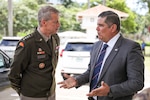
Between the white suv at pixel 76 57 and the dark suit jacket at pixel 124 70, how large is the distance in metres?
6.76

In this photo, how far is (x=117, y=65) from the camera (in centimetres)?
255

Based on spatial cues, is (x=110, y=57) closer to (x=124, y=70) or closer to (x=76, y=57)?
(x=124, y=70)

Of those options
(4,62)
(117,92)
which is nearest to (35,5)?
(4,62)

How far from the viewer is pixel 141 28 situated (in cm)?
6762

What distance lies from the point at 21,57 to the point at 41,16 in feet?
1.52

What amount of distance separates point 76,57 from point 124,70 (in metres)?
7.00

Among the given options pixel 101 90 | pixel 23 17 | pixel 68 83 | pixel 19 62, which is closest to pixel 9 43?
pixel 19 62

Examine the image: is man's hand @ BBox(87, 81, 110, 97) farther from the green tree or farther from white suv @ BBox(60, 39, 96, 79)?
the green tree

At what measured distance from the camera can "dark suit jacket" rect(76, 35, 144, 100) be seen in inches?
97.3

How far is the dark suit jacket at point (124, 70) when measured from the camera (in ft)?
8.11

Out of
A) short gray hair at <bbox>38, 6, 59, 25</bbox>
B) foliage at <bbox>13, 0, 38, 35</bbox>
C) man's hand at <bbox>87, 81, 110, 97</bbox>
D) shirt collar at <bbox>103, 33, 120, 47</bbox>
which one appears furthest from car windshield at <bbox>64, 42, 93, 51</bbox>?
foliage at <bbox>13, 0, 38, 35</bbox>

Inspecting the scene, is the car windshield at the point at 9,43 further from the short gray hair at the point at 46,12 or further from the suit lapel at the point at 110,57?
the suit lapel at the point at 110,57

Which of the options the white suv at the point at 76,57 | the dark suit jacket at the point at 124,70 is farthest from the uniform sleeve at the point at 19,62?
the white suv at the point at 76,57

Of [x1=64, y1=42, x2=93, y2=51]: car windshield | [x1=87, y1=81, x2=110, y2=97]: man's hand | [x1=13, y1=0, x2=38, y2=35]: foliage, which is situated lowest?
[x1=13, y1=0, x2=38, y2=35]: foliage
